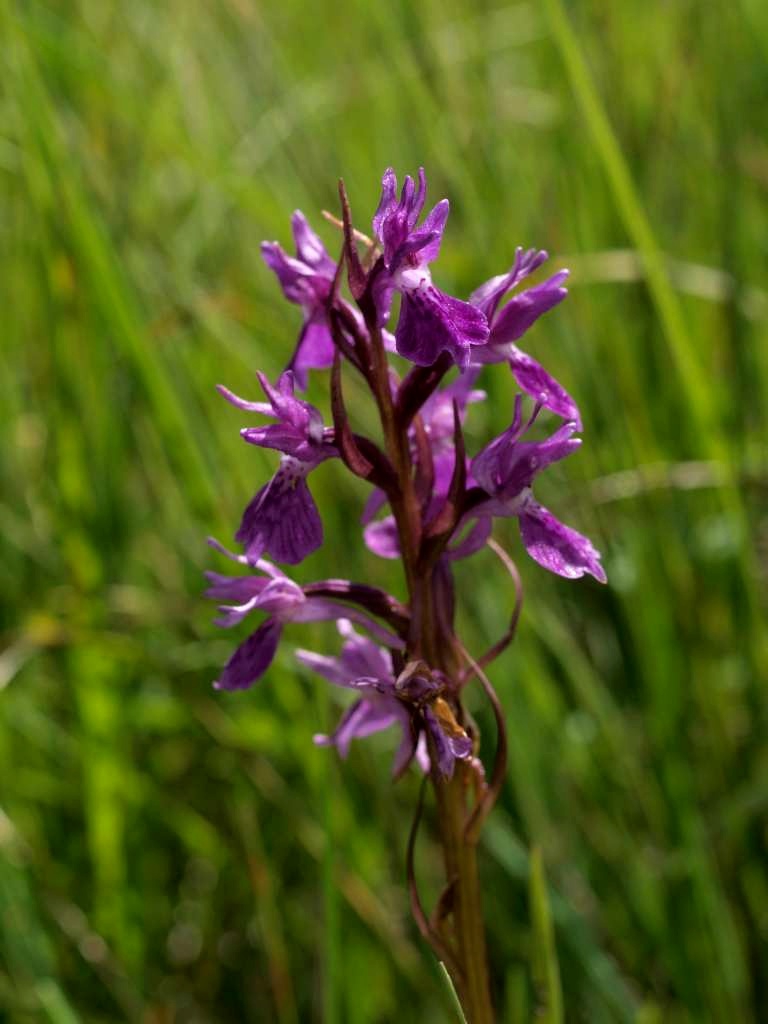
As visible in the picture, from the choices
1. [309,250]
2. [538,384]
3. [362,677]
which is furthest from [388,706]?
[309,250]

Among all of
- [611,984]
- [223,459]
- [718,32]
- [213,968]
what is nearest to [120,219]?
[223,459]

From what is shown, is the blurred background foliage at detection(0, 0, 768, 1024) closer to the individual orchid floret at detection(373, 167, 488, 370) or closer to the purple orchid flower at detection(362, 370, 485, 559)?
the purple orchid flower at detection(362, 370, 485, 559)

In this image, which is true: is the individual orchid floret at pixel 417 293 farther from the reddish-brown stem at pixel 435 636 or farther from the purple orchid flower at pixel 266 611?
the purple orchid flower at pixel 266 611

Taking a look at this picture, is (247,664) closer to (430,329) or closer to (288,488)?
(288,488)

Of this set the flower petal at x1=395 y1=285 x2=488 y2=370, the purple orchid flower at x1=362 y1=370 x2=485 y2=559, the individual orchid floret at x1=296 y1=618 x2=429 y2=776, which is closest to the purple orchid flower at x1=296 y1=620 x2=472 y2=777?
the individual orchid floret at x1=296 y1=618 x2=429 y2=776

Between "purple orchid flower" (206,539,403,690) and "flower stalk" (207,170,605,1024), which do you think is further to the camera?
"purple orchid flower" (206,539,403,690)

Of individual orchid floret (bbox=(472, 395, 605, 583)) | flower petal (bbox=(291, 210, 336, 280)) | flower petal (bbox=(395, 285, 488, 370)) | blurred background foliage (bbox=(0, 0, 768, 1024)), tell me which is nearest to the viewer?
flower petal (bbox=(395, 285, 488, 370))

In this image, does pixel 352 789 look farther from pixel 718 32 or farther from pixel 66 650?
pixel 718 32
